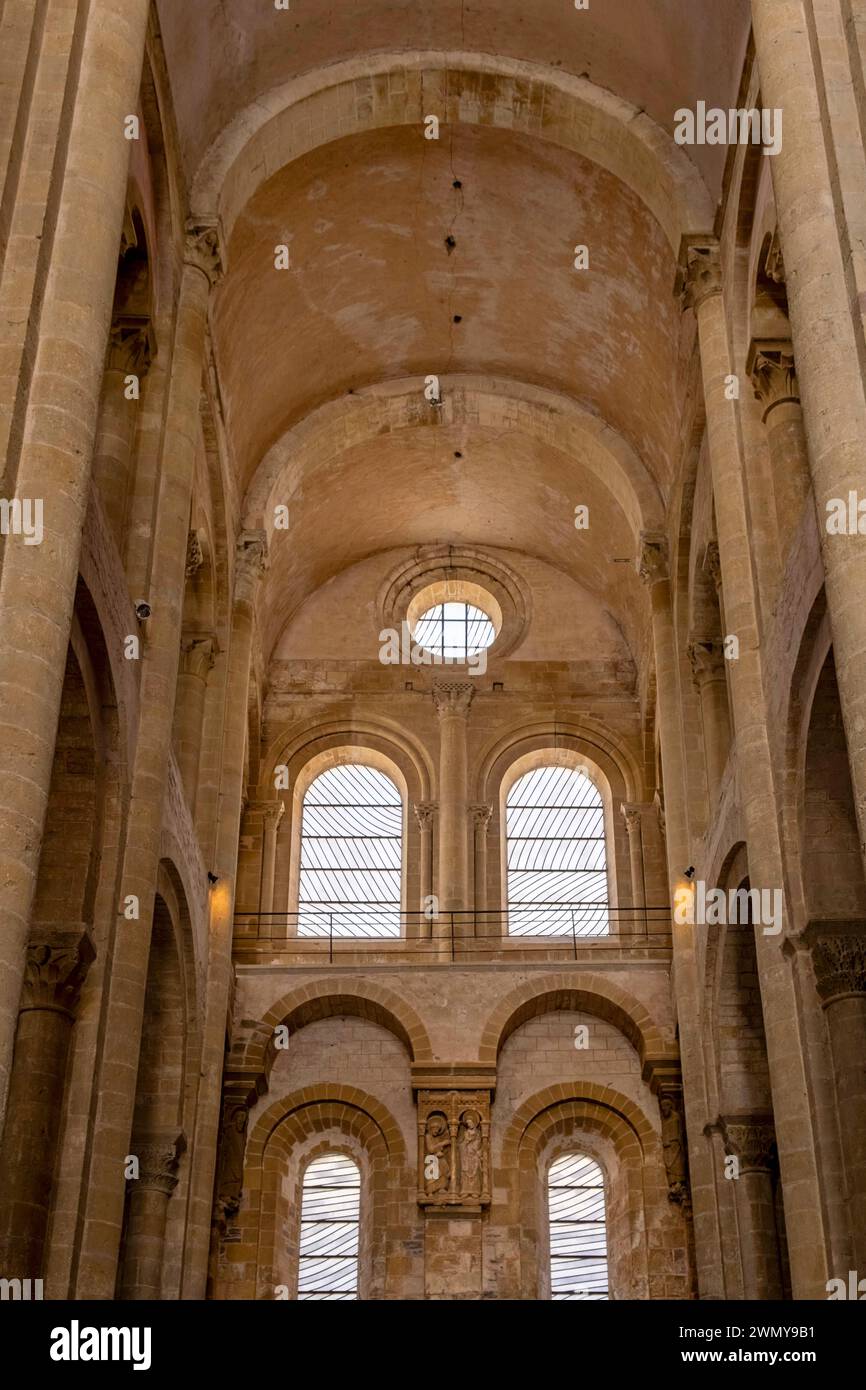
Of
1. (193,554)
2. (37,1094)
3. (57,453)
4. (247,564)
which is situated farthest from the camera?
(247,564)

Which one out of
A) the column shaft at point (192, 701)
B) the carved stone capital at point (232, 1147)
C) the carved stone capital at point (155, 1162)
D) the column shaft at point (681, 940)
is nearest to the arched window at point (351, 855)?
the carved stone capital at point (232, 1147)

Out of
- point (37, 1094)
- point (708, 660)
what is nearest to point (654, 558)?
point (708, 660)

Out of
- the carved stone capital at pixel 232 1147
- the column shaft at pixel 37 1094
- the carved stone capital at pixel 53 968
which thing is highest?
the carved stone capital at pixel 232 1147

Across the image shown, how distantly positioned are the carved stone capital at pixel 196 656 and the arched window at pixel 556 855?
6.37 meters

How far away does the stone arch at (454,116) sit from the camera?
18375mm

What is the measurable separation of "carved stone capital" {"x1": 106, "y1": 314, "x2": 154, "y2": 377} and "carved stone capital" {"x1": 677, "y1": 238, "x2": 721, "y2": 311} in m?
5.62

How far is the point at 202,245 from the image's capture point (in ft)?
57.7

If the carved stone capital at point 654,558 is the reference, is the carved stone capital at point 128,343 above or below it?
below

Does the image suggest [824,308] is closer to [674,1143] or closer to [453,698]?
Answer: [674,1143]

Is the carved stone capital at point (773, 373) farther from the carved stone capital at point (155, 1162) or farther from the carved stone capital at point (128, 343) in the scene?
the carved stone capital at point (155, 1162)

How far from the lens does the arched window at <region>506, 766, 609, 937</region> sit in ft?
79.3

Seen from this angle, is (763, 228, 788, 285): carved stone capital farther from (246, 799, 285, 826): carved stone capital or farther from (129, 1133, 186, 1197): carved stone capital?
(246, 799, 285, 826): carved stone capital

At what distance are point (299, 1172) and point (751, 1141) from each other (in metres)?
6.69

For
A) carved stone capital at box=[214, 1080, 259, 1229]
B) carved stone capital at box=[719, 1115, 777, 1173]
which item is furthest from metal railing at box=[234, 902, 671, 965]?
carved stone capital at box=[719, 1115, 777, 1173]
